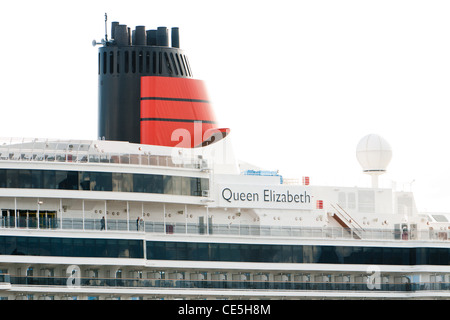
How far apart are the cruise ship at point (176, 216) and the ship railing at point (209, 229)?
72mm

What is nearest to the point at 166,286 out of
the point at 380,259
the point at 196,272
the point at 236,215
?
the point at 196,272

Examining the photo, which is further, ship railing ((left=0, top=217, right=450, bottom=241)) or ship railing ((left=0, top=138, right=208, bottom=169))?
ship railing ((left=0, top=138, right=208, bottom=169))

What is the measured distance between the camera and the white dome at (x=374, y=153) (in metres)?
82.5

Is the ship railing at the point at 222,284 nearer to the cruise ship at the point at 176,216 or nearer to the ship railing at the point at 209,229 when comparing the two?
the cruise ship at the point at 176,216

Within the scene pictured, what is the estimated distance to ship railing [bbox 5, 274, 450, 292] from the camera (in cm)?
6888

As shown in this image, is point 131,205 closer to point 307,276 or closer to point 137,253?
point 137,253

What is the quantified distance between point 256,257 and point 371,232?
24.6ft

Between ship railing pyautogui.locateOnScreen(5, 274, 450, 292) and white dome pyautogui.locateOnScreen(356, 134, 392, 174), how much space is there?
862cm

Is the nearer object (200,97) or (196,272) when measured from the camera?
(196,272)

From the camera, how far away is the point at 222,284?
7250cm

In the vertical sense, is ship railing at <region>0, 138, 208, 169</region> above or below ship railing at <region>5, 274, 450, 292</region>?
above

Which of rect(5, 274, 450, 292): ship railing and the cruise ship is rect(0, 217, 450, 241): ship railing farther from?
rect(5, 274, 450, 292): ship railing

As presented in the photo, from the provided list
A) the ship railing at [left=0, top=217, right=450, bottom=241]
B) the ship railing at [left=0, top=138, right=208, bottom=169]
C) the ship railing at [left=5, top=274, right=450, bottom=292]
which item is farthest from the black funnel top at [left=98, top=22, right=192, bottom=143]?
the ship railing at [left=5, top=274, right=450, bottom=292]

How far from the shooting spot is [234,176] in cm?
7612
